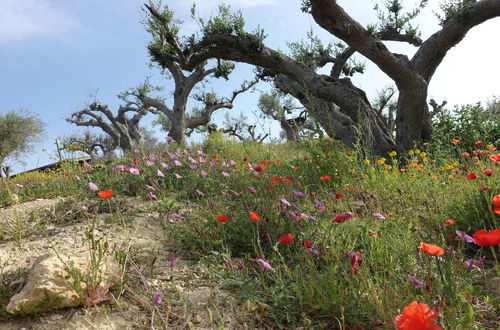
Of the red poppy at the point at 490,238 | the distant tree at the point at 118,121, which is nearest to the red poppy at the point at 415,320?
the red poppy at the point at 490,238

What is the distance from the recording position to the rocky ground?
1.91 metres

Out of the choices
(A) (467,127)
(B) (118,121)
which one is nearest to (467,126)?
(A) (467,127)

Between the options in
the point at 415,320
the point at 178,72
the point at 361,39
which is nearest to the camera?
the point at 415,320

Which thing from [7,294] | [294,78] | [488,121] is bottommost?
[7,294]

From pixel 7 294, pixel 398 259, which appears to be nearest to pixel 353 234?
pixel 398 259

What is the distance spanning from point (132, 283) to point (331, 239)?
1359mm

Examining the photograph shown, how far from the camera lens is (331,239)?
227 centimetres

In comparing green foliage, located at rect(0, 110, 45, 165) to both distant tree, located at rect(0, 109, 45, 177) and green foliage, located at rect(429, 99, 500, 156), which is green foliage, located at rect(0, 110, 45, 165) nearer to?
distant tree, located at rect(0, 109, 45, 177)

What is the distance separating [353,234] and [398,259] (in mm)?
456

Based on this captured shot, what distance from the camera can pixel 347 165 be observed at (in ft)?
15.1

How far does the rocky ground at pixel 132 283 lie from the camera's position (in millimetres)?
1910

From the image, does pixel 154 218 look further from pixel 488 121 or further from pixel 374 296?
pixel 488 121

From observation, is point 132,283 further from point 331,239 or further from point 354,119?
point 354,119

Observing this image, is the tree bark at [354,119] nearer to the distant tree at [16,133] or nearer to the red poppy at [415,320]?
the red poppy at [415,320]
